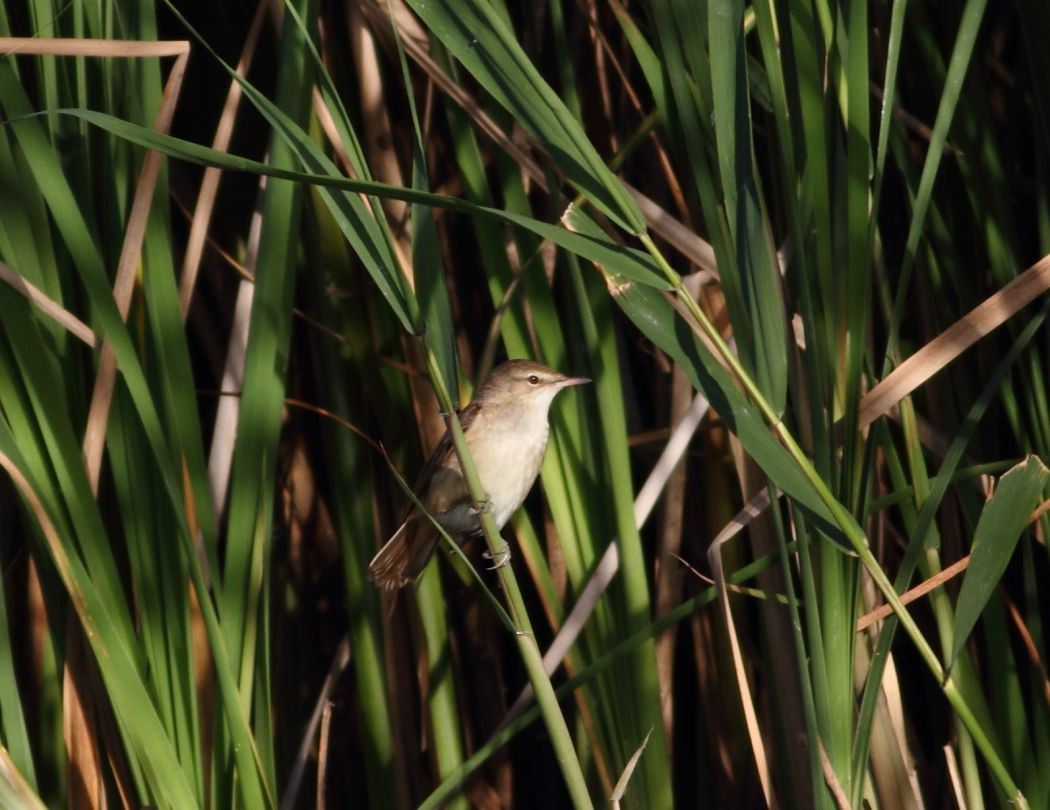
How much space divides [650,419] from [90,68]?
4.45 ft

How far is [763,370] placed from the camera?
1.46 m

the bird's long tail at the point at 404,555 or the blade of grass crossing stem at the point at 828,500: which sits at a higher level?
the blade of grass crossing stem at the point at 828,500

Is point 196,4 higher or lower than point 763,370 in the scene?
higher

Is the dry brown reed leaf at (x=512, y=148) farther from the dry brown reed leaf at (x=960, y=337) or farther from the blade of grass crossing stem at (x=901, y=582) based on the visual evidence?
the blade of grass crossing stem at (x=901, y=582)

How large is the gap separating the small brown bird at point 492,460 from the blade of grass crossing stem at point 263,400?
333 millimetres

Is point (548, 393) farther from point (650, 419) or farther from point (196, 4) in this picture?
point (196, 4)

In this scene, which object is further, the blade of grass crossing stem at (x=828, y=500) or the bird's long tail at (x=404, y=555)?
the bird's long tail at (x=404, y=555)

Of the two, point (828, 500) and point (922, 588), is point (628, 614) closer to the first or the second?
point (922, 588)

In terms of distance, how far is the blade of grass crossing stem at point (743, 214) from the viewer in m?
1.40

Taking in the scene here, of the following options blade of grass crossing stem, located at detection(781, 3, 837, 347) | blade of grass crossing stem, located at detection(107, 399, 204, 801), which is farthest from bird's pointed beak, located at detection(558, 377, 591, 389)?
blade of grass crossing stem, located at detection(107, 399, 204, 801)

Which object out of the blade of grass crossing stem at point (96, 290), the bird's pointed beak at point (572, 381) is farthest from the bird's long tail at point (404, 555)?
the blade of grass crossing stem at point (96, 290)

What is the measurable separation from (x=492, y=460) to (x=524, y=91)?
1.23 m

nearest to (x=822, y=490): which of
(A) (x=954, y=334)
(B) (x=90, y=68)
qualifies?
(A) (x=954, y=334)

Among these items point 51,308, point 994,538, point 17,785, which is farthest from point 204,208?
point 994,538
